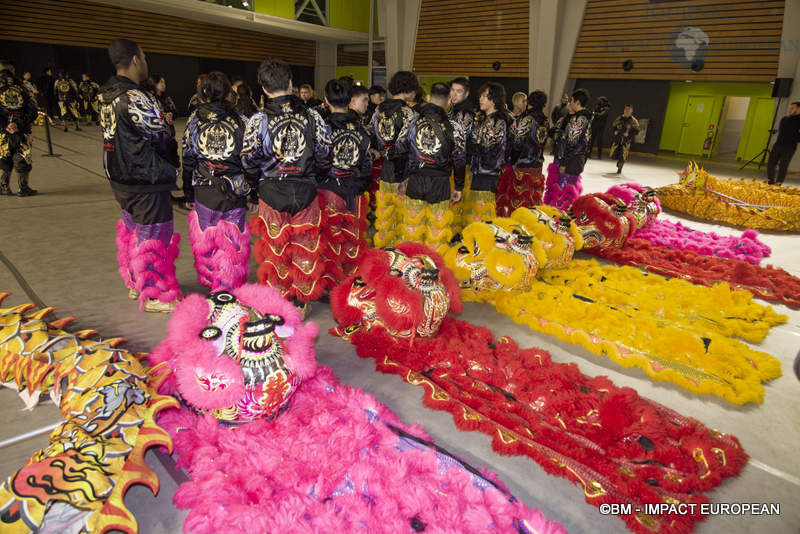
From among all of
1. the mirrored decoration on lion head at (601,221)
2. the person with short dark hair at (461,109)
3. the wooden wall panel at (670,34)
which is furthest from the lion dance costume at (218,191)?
the wooden wall panel at (670,34)

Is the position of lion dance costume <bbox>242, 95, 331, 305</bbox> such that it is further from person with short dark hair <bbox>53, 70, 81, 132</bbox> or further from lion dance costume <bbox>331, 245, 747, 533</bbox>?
person with short dark hair <bbox>53, 70, 81, 132</bbox>

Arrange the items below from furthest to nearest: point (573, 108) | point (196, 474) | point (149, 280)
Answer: point (573, 108), point (149, 280), point (196, 474)

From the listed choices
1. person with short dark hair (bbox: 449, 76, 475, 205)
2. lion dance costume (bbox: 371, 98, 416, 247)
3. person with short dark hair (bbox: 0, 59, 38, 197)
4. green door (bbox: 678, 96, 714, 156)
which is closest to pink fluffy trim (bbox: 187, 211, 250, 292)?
lion dance costume (bbox: 371, 98, 416, 247)

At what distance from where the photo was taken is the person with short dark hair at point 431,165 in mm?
3934

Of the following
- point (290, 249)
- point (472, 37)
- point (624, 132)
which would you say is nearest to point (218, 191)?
point (290, 249)

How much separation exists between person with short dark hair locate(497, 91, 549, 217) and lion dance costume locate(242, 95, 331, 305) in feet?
10.8

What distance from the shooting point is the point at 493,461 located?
218cm

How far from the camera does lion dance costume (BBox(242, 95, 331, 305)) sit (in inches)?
119

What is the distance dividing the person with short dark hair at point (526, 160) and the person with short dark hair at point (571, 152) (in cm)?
30

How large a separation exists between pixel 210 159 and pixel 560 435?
2.85 m

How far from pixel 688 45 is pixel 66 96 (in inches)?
721

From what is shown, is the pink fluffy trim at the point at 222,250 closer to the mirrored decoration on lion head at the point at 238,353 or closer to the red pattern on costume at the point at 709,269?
the mirrored decoration on lion head at the point at 238,353

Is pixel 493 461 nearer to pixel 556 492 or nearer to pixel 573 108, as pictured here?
pixel 556 492

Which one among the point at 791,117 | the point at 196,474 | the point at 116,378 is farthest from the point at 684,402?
the point at 791,117
